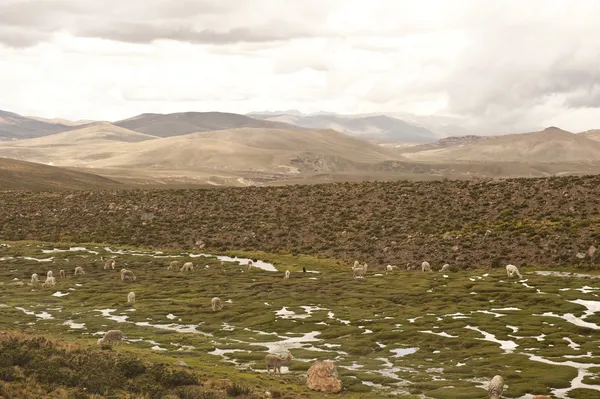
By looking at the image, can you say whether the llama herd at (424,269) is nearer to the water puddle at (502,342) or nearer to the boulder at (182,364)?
the water puddle at (502,342)

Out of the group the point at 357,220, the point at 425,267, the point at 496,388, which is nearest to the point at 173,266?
the point at 425,267

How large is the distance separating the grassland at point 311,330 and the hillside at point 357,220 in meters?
9.39

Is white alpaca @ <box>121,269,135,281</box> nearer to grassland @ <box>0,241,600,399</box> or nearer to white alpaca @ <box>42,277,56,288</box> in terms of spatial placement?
grassland @ <box>0,241,600,399</box>

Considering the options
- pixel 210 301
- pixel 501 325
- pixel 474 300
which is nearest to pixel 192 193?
pixel 210 301

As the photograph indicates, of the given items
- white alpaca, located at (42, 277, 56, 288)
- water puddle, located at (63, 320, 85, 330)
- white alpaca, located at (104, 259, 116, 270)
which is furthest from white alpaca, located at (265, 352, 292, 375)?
white alpaca, located at (104, 259, 116, 270)

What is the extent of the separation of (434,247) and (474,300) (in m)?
28.3

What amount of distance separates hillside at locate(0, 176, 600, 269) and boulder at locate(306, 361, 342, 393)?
45.5m

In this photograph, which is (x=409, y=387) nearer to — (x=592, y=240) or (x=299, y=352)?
(x=299, y=352)

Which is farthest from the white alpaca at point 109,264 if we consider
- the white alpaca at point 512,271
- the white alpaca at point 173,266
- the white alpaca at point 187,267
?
the white alpaca at point 512,271

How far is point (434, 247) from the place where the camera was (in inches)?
3169

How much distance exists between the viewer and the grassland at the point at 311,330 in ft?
101

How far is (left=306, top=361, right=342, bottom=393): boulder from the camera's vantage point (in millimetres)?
30328

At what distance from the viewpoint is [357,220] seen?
3844 inches

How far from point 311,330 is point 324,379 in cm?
1455
